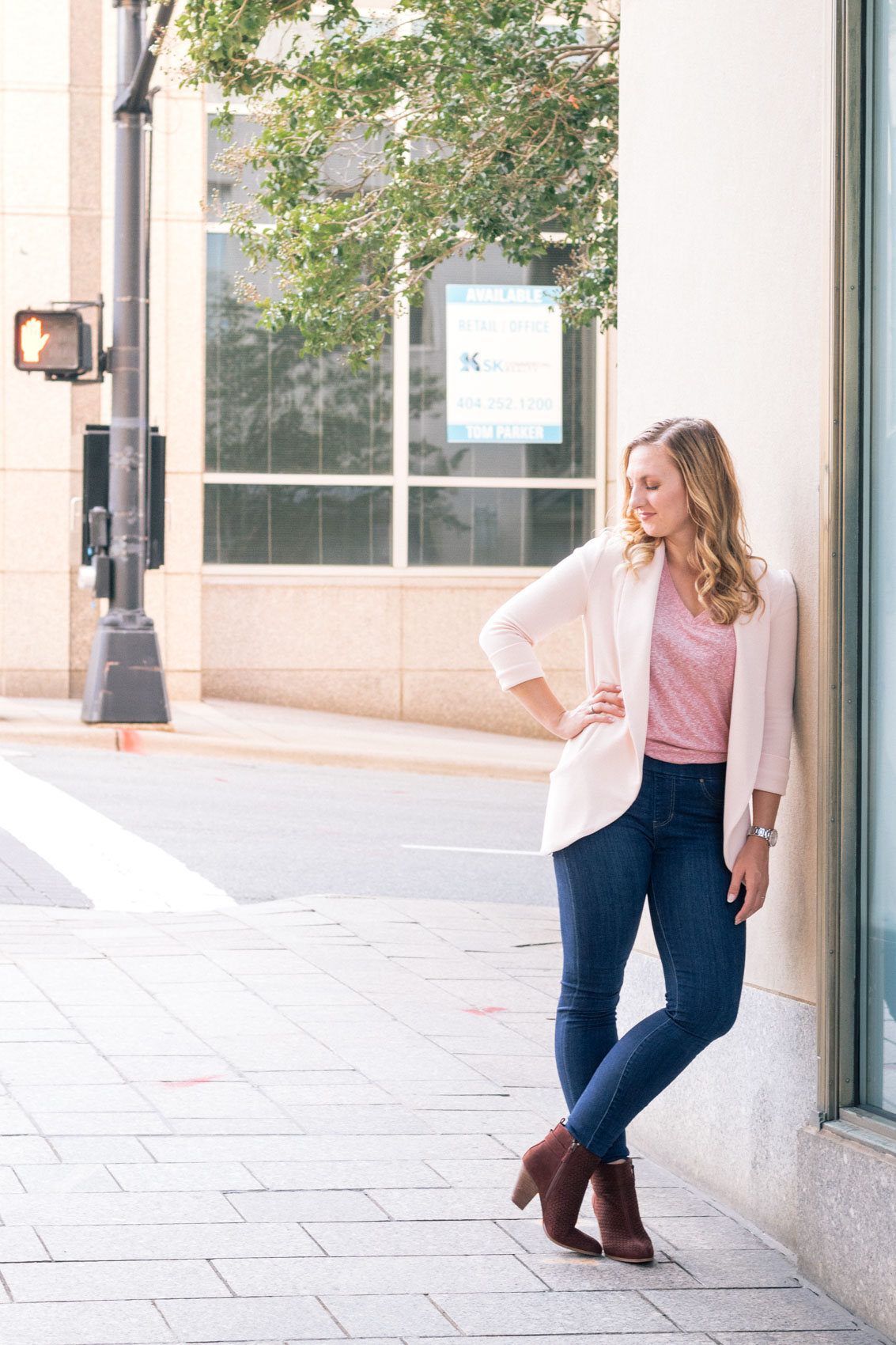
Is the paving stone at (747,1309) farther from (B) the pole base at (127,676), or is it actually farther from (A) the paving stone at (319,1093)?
(B) the pole base at (127,676)

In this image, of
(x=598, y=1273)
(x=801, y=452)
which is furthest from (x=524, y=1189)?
(x=801, y=452)

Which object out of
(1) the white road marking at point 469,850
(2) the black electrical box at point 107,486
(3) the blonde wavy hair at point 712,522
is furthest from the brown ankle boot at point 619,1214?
(2) the black electrical box at point 107,486

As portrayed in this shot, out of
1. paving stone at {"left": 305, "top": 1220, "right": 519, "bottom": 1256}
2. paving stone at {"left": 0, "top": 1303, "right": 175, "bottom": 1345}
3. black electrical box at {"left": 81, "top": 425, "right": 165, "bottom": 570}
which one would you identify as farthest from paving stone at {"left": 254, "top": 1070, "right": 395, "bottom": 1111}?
black electrical box at {"left": 81, "top": 425, "right": 165, "bottom": 570}

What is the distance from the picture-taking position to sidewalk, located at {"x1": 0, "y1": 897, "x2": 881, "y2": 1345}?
333cm

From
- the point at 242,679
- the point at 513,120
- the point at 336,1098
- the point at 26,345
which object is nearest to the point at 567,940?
the point at 336,1098

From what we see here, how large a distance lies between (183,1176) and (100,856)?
16.5 ft

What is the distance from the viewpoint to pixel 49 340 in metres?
14.2

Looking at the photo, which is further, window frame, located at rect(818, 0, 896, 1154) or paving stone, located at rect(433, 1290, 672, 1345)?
window frame, located at rect(818, 0, 896, 1154)

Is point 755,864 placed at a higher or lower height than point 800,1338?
higher

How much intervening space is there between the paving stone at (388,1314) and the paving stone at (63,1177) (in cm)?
84

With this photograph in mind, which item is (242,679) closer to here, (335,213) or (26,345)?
(26,345)

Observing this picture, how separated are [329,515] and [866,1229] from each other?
15.8 m

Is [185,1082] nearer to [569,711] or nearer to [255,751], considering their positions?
[569,711]

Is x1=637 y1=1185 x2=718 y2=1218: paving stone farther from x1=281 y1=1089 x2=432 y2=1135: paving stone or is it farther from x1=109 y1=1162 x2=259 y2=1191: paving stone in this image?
x1=109 y1=1162 x2=259 y2=1191: paving stone
